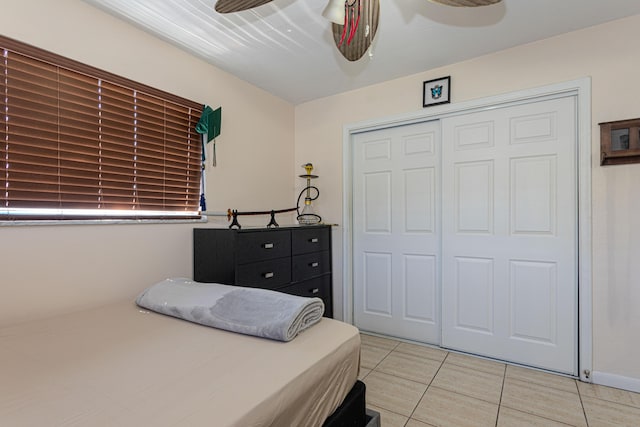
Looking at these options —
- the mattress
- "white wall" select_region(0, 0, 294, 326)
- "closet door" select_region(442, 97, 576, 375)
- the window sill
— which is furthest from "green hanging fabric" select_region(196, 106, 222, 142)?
"closet door" select_region(442, 97, 576, 375)

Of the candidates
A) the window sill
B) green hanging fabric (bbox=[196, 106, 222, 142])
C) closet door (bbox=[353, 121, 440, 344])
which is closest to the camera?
the window sill

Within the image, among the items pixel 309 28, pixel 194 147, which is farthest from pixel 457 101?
pixel 194 147

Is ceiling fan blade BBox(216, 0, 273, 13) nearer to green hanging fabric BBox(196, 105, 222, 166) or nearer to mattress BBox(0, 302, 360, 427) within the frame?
green hanging fabric BBox(196, 105, 222, 166)

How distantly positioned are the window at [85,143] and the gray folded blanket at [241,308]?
0.70 m

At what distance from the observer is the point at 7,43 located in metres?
1.53

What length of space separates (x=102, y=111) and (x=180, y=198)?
→ 73cm

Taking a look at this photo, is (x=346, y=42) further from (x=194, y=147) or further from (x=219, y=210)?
(x=219, y=210)

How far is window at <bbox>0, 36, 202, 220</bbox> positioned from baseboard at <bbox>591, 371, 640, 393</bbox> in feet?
10.0

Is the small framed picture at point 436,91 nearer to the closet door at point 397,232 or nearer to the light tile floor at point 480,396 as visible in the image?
the closet door at point 397,232

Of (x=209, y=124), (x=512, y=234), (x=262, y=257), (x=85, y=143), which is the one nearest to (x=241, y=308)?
(x=262, y=257)

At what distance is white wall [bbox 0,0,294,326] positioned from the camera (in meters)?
1.58

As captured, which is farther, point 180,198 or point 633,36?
point 180,198

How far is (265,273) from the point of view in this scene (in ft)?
7.53

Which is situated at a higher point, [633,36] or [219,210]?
[633,36]
